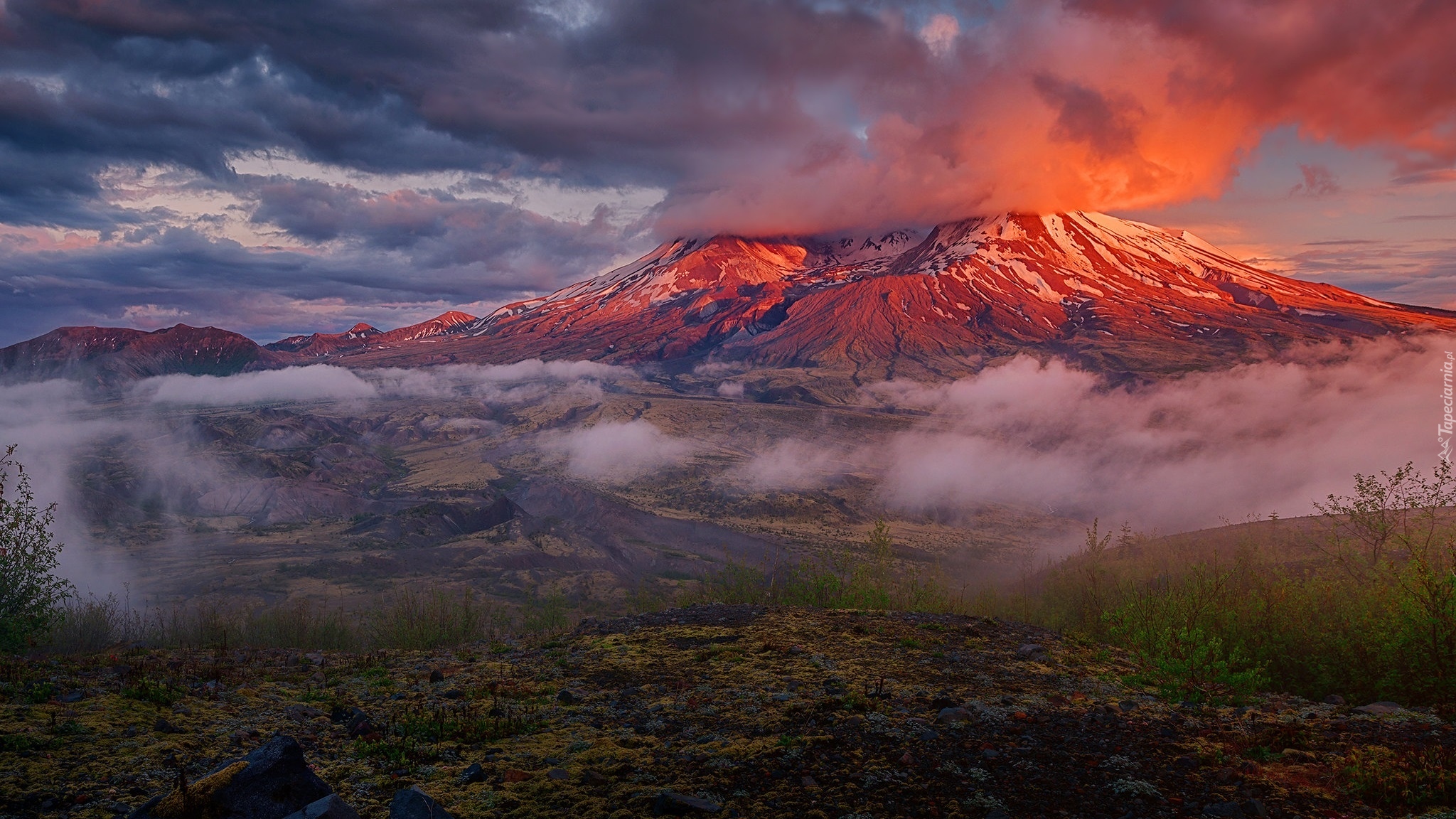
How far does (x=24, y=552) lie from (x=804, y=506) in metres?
114

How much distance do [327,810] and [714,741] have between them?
4.49 metres

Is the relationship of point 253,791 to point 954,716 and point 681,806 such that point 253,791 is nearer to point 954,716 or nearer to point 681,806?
point 681,806

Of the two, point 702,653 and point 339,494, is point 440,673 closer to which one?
point 702,653

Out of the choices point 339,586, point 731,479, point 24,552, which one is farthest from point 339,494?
point 24,552

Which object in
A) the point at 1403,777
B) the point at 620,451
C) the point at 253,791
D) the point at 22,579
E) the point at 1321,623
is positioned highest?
the point at 253,791

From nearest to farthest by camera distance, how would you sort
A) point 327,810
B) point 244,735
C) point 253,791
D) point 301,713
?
point 327,810 < point 253,791 < point 244,735 < point 301,713

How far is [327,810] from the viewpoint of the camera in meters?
5.16

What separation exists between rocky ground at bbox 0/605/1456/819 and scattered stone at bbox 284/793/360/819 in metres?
0.04

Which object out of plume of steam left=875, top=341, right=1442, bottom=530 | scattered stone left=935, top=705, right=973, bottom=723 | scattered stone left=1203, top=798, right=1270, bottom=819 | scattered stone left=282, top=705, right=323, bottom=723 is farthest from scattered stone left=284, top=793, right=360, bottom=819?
plume of steam left=875, top=341, right=1442, bottom=530

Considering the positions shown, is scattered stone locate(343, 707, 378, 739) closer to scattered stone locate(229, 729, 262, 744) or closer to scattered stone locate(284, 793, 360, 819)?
scattered stone locate(229, 729, 262, 744)

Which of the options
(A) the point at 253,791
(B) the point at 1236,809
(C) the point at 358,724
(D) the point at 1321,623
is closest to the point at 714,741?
(C) the point at 358,724

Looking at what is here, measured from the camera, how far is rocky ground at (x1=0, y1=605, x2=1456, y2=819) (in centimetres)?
629

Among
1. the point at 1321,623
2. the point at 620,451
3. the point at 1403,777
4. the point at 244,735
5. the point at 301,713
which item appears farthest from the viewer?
the point at 620,451

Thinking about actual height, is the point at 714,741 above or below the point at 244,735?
below
